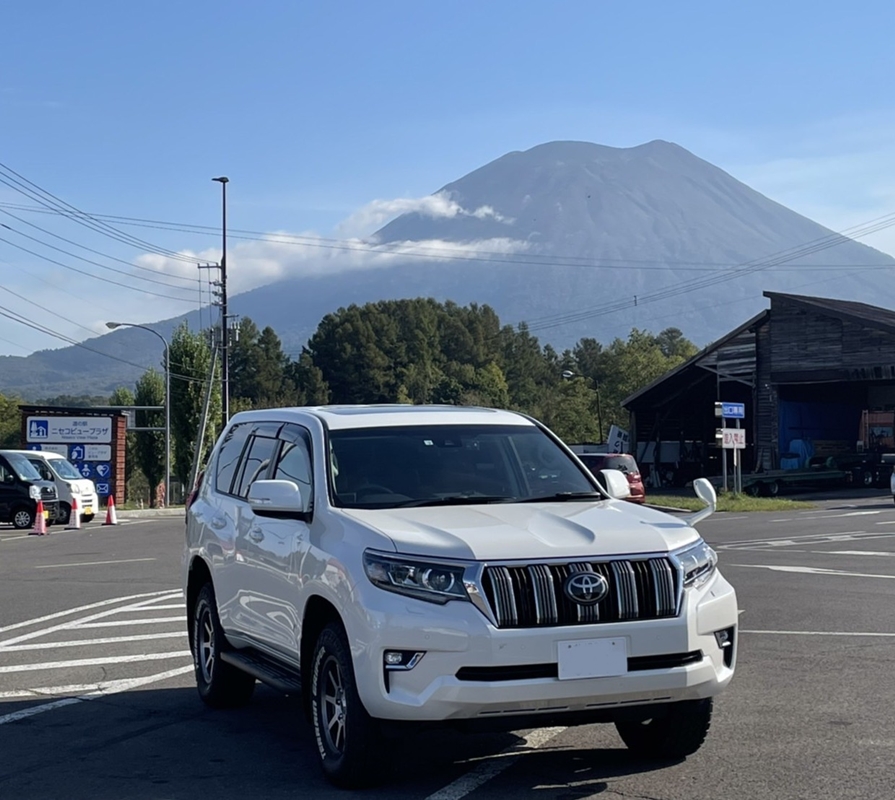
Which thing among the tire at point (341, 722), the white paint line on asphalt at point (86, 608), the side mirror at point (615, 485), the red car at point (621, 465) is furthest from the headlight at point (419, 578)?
the red car at point (621, 465)

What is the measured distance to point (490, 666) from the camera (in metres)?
5.66

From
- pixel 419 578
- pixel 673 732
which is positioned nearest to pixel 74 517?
pixel 673 732

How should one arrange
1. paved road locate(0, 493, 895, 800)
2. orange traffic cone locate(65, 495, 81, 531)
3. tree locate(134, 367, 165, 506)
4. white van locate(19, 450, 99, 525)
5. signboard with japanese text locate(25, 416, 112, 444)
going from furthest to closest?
1. tree locate(134, 367, 165, 506)
2. signboard with japanese text locate(25, 416, 112, 444)
3. white van locate(19, 450, 99, 525)
4. orange traffic cone locate(65, 495, 81, 531)
5. paved road locate(0, 493, 895, 800)

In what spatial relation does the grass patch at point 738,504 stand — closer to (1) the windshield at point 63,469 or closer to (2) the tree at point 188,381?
(1) the windshield at point 63,469

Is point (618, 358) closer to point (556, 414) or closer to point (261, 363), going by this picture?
point (556, 414)

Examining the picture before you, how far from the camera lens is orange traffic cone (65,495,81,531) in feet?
106

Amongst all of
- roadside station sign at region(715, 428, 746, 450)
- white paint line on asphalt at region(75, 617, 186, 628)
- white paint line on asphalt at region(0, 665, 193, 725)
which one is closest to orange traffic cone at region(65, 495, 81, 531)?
roadside station sign at region(715, 428, 746, 450)

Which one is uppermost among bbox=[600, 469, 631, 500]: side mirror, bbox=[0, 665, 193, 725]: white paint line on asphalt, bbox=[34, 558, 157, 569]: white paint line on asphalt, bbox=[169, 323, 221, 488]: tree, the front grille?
bbox=[169, 323, 221, 488]: tree

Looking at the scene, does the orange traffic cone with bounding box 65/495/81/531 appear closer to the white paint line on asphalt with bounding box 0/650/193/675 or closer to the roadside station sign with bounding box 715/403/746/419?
the roadside station sign with bounding box 715/403/746/419

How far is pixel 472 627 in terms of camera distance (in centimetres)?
567

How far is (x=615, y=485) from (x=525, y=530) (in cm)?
158

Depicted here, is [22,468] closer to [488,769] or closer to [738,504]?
[738,504]

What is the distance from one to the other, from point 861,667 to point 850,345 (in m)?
46.3

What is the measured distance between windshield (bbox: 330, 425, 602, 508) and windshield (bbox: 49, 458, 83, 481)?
2815cm
